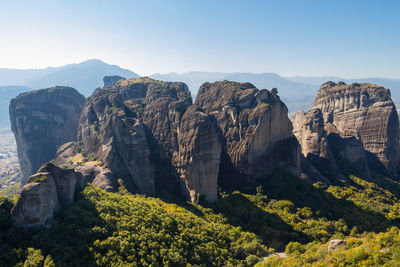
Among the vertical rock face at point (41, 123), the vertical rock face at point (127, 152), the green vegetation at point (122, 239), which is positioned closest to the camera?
the green vegetation at point (122, 239)

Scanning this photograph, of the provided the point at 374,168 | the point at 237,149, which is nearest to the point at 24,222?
the point at 237,149

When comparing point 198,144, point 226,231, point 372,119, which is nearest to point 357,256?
point 226,231

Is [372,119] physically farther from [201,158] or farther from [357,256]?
[357,256]

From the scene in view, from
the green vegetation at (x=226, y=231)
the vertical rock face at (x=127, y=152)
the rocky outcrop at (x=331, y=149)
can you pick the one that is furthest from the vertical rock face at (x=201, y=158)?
the rocky outcrop at (x=331, y=149)

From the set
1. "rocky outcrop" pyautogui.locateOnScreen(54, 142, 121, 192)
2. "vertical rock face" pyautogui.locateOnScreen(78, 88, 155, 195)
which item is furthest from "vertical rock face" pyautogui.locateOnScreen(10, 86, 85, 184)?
"vertical rock face" pyautogui.locateOnScreen(78, 88, 155, 195)

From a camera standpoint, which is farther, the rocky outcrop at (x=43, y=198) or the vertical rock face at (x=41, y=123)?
the vertical rock face at (x=41, y=123)

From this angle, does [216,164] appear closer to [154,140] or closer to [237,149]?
[237,149]

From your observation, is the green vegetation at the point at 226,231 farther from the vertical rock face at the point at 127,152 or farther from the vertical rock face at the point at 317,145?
the vertical rock face at the point at 317,145

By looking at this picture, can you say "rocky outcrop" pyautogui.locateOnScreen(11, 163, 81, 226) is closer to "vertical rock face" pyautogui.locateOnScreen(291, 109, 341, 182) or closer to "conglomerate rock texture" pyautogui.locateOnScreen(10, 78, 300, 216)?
"conglomerate rock texture" pyautogui.locateOnScreen(10, 78, 300, 216)
